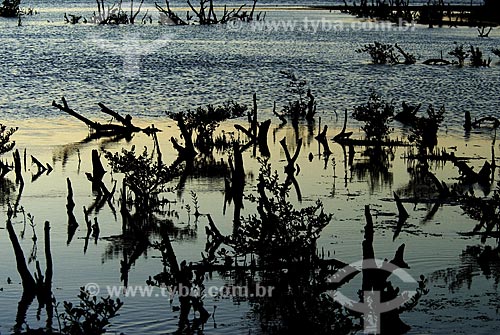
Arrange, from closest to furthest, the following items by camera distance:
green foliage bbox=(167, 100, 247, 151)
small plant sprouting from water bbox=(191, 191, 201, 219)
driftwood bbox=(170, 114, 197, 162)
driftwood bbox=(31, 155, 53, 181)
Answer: small plant sprouting from water bbox=(191, 191, 201, 219) < driftwood bbox=(31, 155, 53, 181) < driftwood bbox=(170, 114, 197, 162) < green foliage bbox=(167, 100, 247, 151)

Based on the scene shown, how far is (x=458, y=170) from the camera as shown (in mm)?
17344

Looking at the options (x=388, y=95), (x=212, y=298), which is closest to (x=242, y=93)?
(x=388, y=95)

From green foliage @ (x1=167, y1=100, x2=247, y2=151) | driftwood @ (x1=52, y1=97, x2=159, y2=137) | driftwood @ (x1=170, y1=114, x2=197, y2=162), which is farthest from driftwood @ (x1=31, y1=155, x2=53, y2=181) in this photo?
driftwood @ (x1=52, y1=97, x2=159, y2=137)

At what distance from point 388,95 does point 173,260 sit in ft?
71.3

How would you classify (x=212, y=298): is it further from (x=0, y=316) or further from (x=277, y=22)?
(x=277, y=22)

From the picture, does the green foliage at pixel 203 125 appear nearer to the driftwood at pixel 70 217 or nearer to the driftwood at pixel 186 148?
the driftwood at pixel 186 148

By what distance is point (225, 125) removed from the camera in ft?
77.5

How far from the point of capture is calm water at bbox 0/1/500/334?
1047cm

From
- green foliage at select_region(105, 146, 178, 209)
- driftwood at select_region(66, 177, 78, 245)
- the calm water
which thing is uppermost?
green foliage at select_region(105, 146, 178, 209)

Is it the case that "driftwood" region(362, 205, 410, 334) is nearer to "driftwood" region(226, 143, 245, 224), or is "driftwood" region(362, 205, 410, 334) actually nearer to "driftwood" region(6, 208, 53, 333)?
"driftwood" region(6, 208, 53, 333)

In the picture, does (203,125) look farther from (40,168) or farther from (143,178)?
(143,178)

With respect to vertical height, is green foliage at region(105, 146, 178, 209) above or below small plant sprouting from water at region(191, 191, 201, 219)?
above

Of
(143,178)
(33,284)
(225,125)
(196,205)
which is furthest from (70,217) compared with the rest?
(225,125)

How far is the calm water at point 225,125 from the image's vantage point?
10469 millimetres
